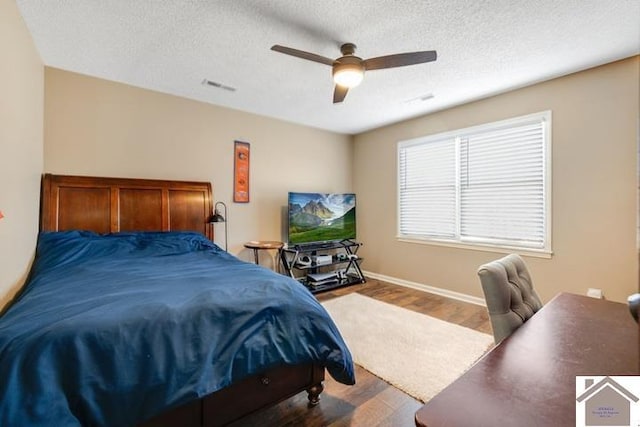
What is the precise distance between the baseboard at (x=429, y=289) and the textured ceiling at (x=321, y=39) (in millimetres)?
2542

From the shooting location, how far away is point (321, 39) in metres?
2.34

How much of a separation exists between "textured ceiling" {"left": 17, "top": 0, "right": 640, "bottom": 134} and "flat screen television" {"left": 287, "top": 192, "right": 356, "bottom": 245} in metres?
1.56

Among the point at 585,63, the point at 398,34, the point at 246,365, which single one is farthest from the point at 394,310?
the point at 585,63

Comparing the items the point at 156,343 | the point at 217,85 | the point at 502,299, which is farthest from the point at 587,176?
the point at 217,85

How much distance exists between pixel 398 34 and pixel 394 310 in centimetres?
283

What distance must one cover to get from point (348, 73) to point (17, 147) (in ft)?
8.04

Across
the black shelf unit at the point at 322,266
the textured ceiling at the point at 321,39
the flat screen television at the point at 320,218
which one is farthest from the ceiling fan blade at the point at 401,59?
the black shelf unit at the point at 322,266

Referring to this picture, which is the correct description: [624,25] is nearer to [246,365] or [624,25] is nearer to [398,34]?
[398,34]

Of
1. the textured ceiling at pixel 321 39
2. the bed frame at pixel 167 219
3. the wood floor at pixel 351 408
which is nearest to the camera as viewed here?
the bed frame at pixel 167 219

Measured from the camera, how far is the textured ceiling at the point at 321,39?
1.99 meters

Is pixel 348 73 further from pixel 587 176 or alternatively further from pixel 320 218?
pixel 587 176

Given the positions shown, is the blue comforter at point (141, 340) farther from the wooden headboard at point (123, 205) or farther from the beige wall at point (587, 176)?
the beige wall at point (587, 176)


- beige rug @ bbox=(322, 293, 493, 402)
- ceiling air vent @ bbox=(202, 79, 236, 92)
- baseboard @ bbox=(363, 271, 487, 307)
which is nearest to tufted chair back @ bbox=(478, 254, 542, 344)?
beige rug @ bbox=(322, 293, 493, 402)

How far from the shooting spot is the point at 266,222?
170 inches
